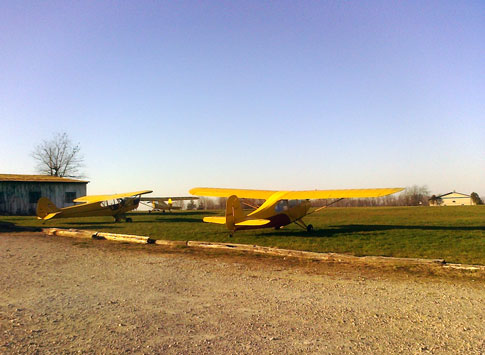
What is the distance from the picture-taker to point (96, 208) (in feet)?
81.1

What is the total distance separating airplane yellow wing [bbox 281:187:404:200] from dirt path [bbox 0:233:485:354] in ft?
23.8

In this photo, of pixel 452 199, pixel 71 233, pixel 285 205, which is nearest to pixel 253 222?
pixel 285 205

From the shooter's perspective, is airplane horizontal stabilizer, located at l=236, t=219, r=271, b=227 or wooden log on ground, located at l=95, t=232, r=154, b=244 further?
airplane horizontal stabilizer, located at l=236, t=219, r=271, b=227

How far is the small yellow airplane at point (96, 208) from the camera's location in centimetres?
2220

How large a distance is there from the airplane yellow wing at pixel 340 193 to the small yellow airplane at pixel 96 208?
14223 millimetres

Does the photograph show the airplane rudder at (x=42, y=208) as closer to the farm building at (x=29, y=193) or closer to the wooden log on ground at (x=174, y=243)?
the wooden log on ground at (x=174, y=243)

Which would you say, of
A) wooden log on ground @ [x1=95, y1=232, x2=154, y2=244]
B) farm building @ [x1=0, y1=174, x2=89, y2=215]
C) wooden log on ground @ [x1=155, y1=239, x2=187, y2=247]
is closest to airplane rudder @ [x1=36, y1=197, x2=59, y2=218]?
wooden log on ground @ [x1=95, y1=232, x2=154, y2=244]

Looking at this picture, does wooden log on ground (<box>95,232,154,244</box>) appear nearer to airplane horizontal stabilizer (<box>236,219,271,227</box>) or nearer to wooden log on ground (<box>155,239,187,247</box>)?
wooden log on ground (<box>155,239,187,247</box>)

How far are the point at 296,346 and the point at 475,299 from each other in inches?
145

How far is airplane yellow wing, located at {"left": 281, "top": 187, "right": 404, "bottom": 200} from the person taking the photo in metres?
15.4

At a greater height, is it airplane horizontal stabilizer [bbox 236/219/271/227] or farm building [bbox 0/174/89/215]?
farm building [bbox 0/174/89/215]

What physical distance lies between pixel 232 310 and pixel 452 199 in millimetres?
97085

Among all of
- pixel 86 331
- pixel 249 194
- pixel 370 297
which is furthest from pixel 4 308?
pixel 249 194

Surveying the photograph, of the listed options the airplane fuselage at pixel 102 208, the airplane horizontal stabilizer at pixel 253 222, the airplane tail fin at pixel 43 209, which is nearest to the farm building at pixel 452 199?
the airplane fuselage at pixel 102 208
